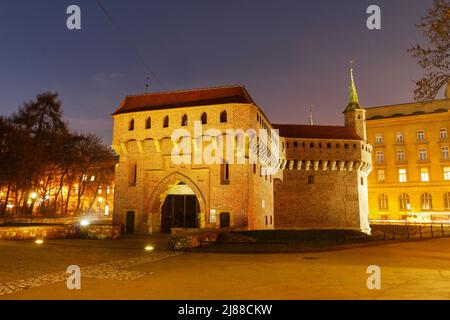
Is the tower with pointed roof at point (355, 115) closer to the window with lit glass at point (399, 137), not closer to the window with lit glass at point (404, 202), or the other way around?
the window with lit glass at point (399, 137)

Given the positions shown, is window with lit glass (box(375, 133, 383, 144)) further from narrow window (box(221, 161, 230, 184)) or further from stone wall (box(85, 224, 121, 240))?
stone wall (box(85, 224, 121, 240))

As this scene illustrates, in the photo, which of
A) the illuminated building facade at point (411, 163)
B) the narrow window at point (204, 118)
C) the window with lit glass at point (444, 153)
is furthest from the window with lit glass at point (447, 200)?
the narrow window at point (204, 118)

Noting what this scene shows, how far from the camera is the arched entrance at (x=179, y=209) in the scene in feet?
99.1

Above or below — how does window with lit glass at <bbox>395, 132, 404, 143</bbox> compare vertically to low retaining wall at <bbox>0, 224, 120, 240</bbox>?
above

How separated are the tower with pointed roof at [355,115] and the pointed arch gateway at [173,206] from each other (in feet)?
85.4

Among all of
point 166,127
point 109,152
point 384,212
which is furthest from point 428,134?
point 109,152

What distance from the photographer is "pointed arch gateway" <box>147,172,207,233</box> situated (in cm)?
2942

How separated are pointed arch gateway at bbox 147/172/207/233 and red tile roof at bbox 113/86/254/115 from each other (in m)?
6.01

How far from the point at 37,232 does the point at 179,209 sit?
11014 mm

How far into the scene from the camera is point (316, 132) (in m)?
43.2

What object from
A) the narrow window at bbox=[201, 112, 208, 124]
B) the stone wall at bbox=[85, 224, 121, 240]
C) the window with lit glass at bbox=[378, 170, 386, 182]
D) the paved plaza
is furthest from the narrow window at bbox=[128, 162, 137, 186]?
the window with lit glass at bbox=[378, 170, 386, 182]

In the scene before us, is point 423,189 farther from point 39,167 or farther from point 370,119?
point 39,167

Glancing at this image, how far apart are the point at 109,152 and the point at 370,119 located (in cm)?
4049

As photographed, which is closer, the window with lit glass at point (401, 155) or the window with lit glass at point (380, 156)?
the window with lit glass at point (401, 155)
